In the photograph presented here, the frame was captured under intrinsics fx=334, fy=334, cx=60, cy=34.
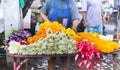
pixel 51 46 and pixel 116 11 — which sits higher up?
pixel 116 11

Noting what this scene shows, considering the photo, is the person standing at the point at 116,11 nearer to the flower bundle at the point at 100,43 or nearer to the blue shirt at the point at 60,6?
the blue shirt at the point at 60,6

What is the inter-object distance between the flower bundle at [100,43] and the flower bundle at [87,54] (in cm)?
12

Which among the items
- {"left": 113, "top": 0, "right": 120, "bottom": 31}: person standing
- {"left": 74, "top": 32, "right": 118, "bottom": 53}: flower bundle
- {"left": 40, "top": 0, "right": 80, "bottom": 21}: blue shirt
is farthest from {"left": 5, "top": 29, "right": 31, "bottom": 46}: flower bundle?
{"left": 113, "top": 0, "right": 120, "bottom": 31}: person standing

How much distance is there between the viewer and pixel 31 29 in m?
8.31

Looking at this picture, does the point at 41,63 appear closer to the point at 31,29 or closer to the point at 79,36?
the point at 31,29

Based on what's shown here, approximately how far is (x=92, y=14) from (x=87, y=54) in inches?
110

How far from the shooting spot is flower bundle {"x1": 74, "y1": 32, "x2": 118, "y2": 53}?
496 cm

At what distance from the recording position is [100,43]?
16.5ft

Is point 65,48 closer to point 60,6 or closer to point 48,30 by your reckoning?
point 48,30

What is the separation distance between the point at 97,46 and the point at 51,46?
2.27 feet

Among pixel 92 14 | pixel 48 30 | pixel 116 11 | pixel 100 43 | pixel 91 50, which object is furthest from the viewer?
pixel 116 11

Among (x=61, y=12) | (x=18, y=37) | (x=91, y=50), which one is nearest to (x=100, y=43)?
(x=91, y=50)

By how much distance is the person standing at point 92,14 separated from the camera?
7406mm

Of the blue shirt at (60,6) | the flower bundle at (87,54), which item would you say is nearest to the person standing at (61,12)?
the blue shirt at (60,6)
